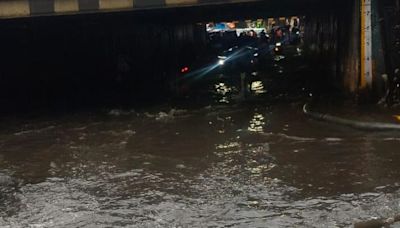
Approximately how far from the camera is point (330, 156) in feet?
37.9

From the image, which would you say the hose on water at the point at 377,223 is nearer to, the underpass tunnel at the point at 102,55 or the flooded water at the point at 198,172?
Result: the flooded water at the point at 198,172

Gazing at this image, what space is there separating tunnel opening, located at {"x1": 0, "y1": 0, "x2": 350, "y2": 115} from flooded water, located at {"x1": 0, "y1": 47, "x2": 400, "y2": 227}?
19.0ft

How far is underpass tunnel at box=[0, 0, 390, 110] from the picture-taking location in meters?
22.6

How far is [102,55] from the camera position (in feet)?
97.2

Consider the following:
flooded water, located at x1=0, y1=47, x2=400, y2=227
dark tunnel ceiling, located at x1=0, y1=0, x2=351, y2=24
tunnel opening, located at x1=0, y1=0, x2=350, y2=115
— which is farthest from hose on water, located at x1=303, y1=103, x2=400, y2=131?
tunnel opening, located at x1=0, y1=0, x2=350, y2=115

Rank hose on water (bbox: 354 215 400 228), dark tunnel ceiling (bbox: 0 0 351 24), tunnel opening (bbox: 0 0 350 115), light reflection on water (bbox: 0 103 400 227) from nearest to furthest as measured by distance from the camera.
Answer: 1. hose on water (bbox: 354 215 400 228)
2. light reflection on water (bbox: 0 103 400 227)
3. dark tunnel ceiling (bbox: 0 0 351 24)
4. tunnel opening (bbox: 0 0 350 115)

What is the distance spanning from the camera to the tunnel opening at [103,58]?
23.2 m

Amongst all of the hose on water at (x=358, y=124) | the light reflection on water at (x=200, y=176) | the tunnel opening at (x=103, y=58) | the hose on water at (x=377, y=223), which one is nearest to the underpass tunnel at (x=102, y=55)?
the tunnel opening at (x=103, y=58)

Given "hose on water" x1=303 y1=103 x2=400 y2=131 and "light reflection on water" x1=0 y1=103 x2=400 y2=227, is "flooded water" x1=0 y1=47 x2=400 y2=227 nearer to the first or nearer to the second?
"light reflection on water" x1=0 y1=103 x2=400 y2=227

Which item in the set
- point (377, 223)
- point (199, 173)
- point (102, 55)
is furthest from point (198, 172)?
point (102, 55)

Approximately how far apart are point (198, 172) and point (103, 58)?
1997 centimetres

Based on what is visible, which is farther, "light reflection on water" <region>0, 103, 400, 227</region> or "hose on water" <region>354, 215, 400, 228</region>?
"light reflection on water" <region>0, 103, 400, 227</region>

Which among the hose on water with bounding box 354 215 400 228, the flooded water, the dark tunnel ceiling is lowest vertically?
the flooded water

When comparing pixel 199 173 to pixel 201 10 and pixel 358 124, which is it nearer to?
pixel 358 124
